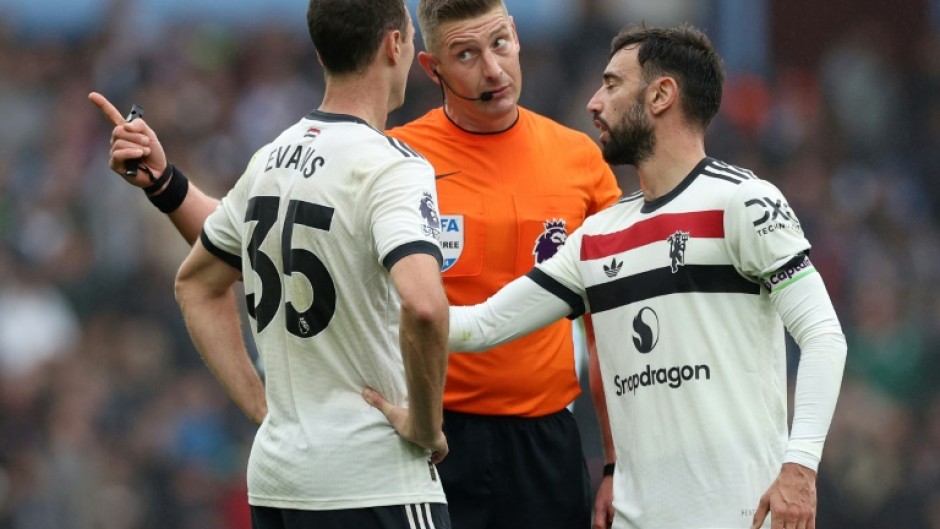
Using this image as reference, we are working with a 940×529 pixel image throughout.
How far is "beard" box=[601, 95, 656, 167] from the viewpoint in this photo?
4.46 m

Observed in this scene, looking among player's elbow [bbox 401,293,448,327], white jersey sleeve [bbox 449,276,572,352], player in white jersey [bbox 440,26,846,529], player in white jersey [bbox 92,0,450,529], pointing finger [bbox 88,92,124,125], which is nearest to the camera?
player's elbow [bbox 401,293,448,327]

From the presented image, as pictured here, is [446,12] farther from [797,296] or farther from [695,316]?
[797,296]

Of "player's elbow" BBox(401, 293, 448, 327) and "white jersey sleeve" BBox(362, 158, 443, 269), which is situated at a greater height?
"white jersey sleeve" BBox(362, 158, 443, 269)

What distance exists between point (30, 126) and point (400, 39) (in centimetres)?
842

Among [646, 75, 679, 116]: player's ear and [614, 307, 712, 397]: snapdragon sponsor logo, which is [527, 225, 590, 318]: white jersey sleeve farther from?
[646, 75, 679, 116]: player's ear

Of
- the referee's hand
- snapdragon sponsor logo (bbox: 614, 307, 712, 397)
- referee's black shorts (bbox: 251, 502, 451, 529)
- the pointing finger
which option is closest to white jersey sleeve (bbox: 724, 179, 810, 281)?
snapdragon sponsor logo (bbox: 614, 307, 712, 397)

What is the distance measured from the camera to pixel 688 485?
4.20 meters

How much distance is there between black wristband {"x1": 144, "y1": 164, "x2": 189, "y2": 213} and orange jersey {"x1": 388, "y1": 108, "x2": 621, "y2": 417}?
0.78 m

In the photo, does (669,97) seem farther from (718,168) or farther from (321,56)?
(321,56)

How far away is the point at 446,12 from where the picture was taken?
16.5 feet

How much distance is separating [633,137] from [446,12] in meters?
0.92

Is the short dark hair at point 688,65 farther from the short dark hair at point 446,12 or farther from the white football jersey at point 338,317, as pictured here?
the white football jersey at point 338,317

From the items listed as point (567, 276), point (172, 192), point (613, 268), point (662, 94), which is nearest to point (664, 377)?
point (613, 268)

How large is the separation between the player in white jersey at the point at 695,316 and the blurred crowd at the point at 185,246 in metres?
5.69
